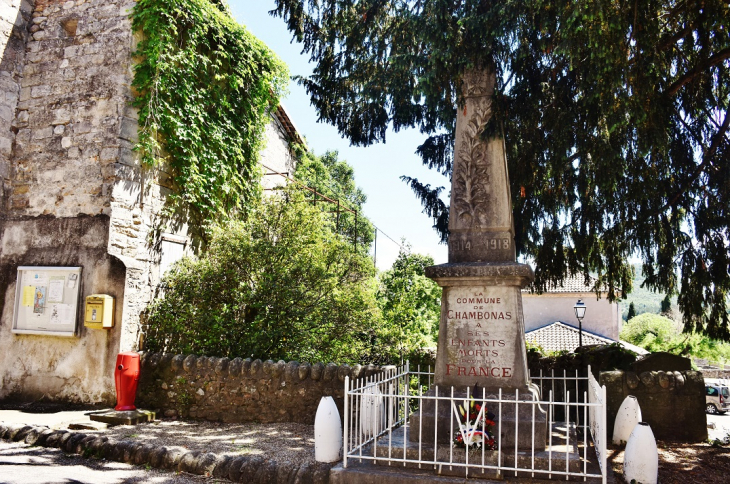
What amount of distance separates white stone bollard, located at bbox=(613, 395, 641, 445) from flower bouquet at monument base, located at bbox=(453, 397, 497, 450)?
245 centimetres

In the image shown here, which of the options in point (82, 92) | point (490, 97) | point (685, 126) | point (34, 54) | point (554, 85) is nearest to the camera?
point (490, 97)

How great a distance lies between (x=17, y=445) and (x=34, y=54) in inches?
277

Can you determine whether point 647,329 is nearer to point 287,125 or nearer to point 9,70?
point 287,125

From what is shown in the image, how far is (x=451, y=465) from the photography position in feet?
16.8

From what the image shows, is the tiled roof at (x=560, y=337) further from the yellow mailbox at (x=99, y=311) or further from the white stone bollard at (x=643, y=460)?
the white stone bollard at (x=643, y=460)

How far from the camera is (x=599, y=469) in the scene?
209 inches

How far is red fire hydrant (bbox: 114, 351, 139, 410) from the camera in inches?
316

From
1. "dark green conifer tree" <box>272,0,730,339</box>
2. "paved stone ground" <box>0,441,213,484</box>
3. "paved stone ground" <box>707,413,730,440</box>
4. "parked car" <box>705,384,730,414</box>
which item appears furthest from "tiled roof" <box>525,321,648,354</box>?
"paved stone ground" <box>0,441,213,484</box>

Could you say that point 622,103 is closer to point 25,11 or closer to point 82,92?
point 82,92

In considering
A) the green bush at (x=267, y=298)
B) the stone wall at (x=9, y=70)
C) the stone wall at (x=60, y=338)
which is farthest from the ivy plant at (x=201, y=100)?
the stone wall at (x=9, y=70)

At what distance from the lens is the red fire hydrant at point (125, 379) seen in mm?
8023

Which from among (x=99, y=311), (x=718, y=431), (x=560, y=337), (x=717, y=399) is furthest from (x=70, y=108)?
(x=560, y=337)

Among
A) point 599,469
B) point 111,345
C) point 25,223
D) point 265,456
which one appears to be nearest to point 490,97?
point 599,469

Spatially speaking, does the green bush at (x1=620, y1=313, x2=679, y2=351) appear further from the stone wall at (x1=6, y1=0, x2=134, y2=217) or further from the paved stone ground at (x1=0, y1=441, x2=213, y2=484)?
the paved stone ground at (x1=0, y1=441, x2=213, y2=484)
